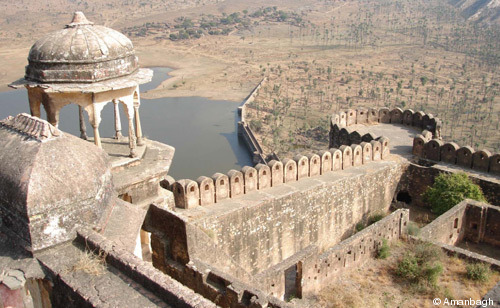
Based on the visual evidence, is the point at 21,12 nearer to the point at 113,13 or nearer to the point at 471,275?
the point at 113,13

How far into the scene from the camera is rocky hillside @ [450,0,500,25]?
66.8 metres

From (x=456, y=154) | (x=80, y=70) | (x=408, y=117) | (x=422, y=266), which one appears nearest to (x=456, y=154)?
(x=456, y=154)

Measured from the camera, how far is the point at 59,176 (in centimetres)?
505

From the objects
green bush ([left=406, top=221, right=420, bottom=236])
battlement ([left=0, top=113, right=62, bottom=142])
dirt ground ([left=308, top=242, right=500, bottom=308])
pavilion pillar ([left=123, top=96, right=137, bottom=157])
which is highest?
battlement ([left=0, top=113, right=62, bottom=142])

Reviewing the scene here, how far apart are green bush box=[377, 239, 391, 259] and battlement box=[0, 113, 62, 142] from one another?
742cm

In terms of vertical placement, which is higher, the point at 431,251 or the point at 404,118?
the point at 404,118

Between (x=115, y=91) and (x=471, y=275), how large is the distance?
7.44 m

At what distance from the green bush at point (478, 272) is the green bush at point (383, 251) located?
1.57 metres

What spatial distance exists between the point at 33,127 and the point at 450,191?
10.2 meters

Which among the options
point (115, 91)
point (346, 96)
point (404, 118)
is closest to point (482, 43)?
point (346, 96)

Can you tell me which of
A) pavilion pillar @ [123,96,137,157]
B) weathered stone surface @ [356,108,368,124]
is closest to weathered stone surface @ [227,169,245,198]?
pavilion pillar @ [123,96,137,157]

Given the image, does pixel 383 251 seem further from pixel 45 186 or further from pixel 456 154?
pixel 45 186

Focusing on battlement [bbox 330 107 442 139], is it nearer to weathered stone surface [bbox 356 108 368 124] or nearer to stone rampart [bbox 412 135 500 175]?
weathered stone surface [bbox 356 108 368 124]

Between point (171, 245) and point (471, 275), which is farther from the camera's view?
point (471, 275)
